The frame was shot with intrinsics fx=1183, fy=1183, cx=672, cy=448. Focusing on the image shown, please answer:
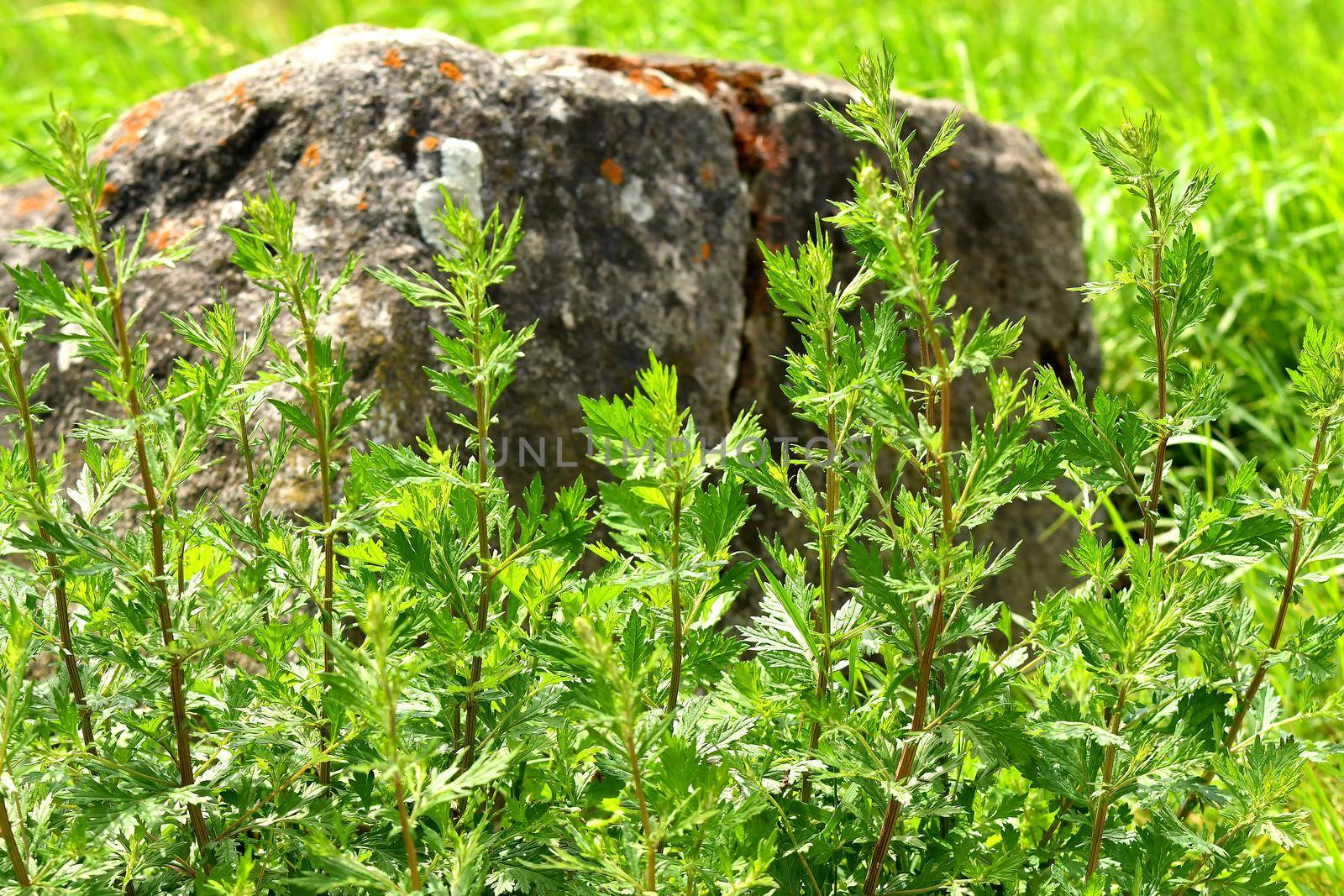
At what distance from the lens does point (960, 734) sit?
143 cm

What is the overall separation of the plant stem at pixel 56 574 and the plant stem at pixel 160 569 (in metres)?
0.10

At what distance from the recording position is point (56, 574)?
1294 millimetres

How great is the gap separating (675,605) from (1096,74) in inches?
187

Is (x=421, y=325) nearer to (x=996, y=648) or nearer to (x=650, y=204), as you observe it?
(x=650, y=204)

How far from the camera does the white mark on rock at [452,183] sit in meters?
2.33

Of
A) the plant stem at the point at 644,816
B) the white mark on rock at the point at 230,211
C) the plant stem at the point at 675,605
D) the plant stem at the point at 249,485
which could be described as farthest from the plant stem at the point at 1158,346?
the white mark on rock at the point at 230,211

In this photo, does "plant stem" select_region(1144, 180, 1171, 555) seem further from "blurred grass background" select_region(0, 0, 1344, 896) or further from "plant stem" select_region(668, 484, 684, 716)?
"blurred grass background" select_region(0, 0, 1344, 896)

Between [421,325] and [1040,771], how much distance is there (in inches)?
56.3

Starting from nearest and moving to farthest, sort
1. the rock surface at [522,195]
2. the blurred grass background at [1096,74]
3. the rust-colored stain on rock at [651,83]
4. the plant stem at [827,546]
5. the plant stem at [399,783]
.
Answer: the plant stem at [399,783], the plant stem at [827,546], the rock surface at [522,195], the rust-colored stain on rock at [651,83], the blurred grass background at [1096,74]

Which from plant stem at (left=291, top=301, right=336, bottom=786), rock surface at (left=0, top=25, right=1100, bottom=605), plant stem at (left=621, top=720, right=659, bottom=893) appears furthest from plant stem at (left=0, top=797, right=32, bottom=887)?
rock surface at (left=0, top=25, right=1100, bottom=605)

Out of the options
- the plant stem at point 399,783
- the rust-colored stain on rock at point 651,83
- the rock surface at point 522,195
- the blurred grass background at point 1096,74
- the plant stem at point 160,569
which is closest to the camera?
the plant stem at point 399,783

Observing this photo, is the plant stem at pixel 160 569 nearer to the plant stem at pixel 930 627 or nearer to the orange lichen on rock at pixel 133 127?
the plant stem at pixel 930 627

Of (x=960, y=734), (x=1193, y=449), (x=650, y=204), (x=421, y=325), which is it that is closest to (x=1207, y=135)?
(x=1193, y=449)

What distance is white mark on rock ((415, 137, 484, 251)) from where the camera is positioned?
2330 mm
